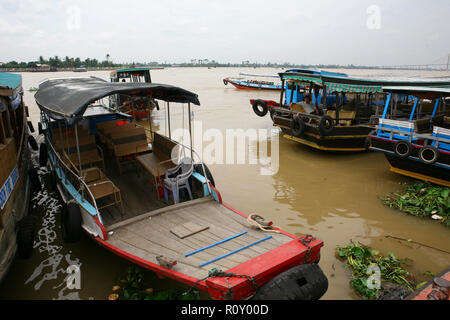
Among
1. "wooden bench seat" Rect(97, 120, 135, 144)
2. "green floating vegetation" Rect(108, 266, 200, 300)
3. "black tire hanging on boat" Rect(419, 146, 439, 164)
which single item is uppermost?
"wooden bench seat" Rect(97, 120, 135, 144)

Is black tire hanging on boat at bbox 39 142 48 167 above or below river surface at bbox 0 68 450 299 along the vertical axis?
above

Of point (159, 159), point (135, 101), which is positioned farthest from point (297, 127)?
point (135, 101)

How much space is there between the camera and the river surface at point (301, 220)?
4.14 metres

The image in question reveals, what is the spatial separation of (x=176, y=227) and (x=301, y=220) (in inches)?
109

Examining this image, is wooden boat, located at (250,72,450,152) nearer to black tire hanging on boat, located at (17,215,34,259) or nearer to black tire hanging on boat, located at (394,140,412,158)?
black tire hanging on boat, located at (394,140,412,158)

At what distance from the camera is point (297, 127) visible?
9367mm

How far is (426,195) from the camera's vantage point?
5988 millimetres

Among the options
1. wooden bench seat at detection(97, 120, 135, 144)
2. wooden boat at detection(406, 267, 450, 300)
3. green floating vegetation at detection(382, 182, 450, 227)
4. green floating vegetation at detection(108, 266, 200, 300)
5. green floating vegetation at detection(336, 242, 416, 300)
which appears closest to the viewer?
wooden boat at detection(406, 267, 450, 300)

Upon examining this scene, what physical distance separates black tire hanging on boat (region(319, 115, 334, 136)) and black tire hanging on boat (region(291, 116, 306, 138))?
686mm

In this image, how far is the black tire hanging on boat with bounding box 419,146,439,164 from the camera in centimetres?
606

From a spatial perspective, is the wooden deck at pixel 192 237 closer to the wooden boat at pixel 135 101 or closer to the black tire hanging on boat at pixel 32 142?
the black tire hanging on boat at pixel 32 142

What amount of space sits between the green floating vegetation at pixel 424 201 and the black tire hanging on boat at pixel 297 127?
3.45m

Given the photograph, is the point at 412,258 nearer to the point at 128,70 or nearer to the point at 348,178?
the point at 348,178

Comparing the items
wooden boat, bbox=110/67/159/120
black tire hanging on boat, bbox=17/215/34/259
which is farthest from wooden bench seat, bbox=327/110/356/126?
wooden boat, bbox=110/67/159/120
